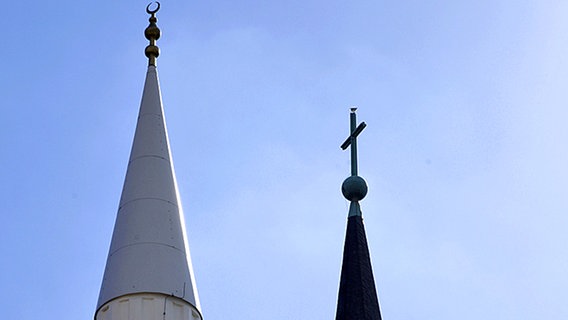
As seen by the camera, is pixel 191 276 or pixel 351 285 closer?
pixel 191 276

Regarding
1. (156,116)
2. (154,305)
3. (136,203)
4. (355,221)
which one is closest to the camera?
(154,305)

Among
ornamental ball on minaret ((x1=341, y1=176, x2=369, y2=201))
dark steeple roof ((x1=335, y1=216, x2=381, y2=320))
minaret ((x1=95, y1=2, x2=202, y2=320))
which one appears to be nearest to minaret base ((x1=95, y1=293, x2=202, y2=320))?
minaret ((x1=95, y1=2, x2=202, y2=320))

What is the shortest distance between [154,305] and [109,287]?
3.39ft

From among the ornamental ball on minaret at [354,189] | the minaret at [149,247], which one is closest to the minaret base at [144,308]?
the minaret at [149,247]

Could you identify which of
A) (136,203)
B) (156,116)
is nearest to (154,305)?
(136,203)

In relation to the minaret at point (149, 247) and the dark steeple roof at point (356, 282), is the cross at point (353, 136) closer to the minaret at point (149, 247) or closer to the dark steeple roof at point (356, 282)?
the dark steeple roof at point (356, 282)

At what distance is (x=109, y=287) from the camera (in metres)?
29.1

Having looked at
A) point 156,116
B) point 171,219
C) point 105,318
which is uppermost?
point 156,116

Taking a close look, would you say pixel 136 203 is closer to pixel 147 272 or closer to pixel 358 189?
pixel 147 272

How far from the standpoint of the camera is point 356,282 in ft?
111

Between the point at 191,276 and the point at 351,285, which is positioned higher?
the point at 351,285

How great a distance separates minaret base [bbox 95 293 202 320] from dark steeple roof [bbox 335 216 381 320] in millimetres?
5289

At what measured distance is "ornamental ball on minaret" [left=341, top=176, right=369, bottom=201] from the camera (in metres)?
36.5

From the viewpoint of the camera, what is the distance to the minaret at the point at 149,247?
28.7 meters
